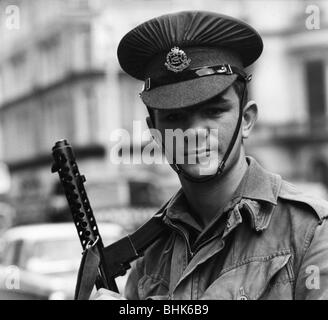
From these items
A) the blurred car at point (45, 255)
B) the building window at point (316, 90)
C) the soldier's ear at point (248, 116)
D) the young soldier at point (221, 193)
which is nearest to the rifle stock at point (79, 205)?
the young soldier at point (221, 193)

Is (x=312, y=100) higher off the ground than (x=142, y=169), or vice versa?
(x=312, y=100)

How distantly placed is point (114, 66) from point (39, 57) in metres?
9.42

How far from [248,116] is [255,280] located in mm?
410

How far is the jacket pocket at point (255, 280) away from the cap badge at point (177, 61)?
0.47 metres

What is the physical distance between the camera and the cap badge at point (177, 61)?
2076 millimetres

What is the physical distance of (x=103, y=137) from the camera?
4028 centimetres

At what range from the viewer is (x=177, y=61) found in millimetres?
2084

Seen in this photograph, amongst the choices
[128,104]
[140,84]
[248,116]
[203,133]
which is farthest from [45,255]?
[128,104]

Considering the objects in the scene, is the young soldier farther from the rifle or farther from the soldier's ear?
the rifle

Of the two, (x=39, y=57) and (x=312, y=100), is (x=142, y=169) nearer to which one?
(x=312, y=100)

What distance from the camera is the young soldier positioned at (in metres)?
1.93

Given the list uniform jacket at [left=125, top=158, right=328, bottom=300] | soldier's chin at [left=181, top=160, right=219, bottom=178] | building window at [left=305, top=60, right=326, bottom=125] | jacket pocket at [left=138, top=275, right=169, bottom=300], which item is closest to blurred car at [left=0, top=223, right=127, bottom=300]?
jacket pocket at [left=138, top=275, right=169, bottom=300]
